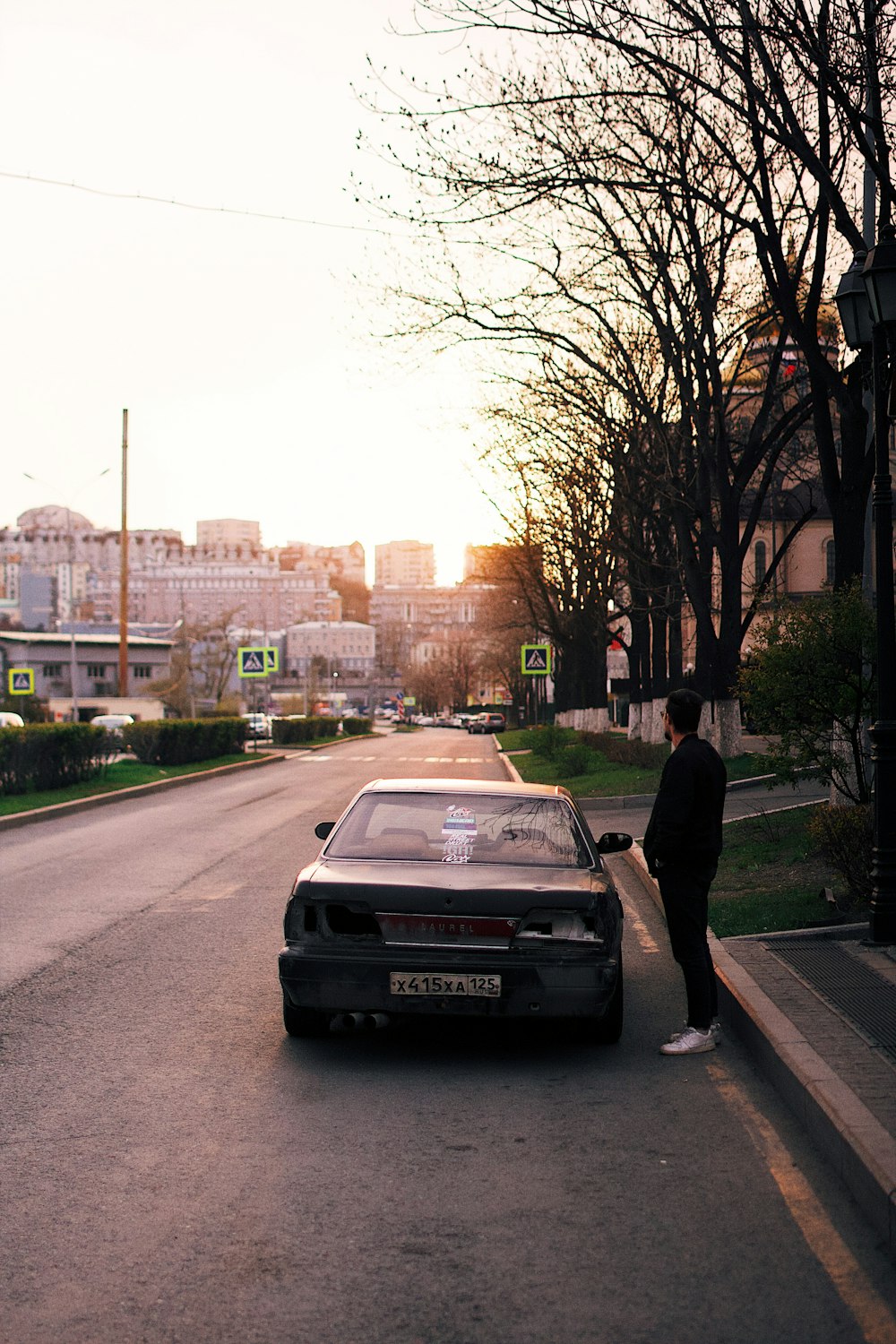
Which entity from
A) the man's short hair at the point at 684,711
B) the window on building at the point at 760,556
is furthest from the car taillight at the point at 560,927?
the window on building at the point at 760,556

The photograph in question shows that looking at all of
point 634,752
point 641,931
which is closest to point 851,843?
point 641,931

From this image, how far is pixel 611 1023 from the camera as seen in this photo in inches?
294

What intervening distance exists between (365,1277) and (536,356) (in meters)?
20.9

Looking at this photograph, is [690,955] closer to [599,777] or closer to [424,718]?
[599,777]

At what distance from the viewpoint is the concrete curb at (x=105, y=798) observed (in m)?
21.8

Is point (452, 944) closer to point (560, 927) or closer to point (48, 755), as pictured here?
point (560, 927)

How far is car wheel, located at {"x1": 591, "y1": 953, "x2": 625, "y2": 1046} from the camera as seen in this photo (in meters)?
7.38

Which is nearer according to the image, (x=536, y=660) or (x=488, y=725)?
(x=536, y=660)

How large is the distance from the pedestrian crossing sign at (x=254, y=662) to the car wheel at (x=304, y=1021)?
3910 cm

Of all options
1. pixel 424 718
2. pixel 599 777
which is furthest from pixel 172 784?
pixel 424 718

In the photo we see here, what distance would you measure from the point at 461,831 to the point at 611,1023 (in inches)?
51.2

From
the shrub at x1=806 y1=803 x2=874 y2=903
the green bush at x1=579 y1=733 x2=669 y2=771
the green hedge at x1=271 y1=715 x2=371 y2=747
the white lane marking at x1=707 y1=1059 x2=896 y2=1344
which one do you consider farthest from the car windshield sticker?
the green hedge at x1=271 y1=715 x2=371 y2=747

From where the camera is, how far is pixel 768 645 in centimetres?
1271

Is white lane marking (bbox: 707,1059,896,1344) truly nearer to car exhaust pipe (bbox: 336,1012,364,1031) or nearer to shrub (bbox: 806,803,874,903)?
car exhaust pipe (bbox: 336,1012,364,1031)
